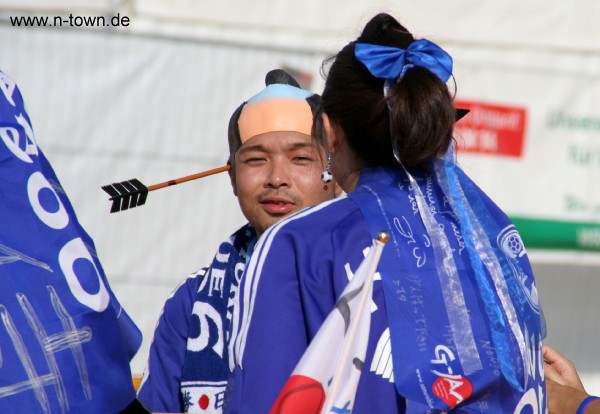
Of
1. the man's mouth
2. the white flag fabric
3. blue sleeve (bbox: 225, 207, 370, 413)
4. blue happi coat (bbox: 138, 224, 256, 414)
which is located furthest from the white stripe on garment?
the man's mouth

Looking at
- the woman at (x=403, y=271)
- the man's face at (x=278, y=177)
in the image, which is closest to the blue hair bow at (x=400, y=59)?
the woman at (x=403, y=271)

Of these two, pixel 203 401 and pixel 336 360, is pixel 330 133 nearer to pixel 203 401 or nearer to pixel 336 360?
pixel 336 360

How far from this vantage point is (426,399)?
5.28 ft

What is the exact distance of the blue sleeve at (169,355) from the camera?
2.54 metres

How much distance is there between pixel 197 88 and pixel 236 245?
2570 mm

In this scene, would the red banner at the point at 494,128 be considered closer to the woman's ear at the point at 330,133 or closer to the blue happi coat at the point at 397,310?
the woman's ear at the point at 330,133

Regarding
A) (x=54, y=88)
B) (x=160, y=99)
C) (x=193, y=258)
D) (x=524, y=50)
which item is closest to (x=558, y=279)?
(x=524, y=50)

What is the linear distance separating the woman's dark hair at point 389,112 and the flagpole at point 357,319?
0.70 feet

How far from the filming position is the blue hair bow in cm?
175

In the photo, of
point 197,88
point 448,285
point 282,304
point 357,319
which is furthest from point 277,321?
point 197,88

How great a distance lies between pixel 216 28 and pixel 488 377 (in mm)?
3731

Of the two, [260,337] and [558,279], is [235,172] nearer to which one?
[260,337]

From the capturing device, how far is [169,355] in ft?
8.51

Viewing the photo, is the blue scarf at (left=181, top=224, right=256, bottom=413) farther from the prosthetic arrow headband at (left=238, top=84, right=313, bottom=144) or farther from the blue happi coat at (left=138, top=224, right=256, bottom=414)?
the prosthetic arrow headband at (left=238, top=84, right=313, bottom=144)
